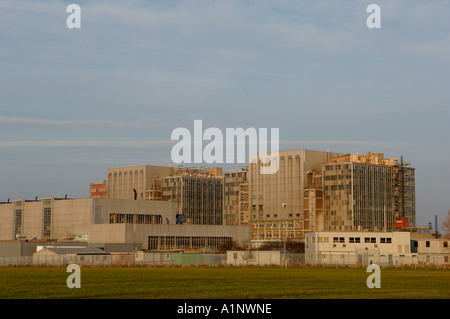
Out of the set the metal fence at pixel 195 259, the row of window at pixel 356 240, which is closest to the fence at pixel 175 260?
the metal fence at pixel 195 259

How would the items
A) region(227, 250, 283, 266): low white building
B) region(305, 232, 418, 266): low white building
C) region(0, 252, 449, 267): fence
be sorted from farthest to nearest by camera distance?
region(305, 232, 418, 266): low white building
region(227, 250, 283, 266): low white building
region(0, 252, 449, 267): fence

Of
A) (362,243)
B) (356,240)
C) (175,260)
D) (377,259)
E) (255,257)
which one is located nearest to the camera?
(255,257)

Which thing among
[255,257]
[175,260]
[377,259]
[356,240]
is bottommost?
[175,260]

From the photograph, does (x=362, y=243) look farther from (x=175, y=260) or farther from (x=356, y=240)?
(x=175, y=260)

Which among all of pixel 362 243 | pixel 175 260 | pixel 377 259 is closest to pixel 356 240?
pixel 362 243

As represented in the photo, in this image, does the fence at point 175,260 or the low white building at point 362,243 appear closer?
the fence at point 175,260

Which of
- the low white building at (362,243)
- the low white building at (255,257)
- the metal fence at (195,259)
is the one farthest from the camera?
the low white building at (362,243)

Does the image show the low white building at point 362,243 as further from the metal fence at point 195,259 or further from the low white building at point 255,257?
the metal fence at point 195,259

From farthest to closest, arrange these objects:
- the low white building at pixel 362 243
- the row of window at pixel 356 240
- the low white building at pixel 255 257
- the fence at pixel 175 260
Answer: the row of window at pixel 356 240, the low white building at pixel 362 243, the low white building at pixel 255 257, the fence at pixel 175 260

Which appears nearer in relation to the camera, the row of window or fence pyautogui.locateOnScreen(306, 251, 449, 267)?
fence pyautogui.locateOnScreen(306, 251, 449, 267)

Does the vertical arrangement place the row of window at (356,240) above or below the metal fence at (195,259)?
above

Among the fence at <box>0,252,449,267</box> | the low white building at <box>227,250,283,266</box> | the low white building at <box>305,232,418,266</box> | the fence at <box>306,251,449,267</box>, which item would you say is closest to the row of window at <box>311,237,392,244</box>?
the low white building at <box>305,232,418,266</box>

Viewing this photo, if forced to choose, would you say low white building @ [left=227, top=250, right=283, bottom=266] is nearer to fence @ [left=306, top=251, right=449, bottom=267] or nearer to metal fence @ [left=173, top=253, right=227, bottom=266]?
metal fence @ [left=173, top=253, right=227, bottom=266]
